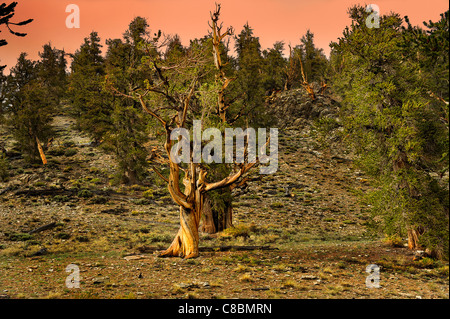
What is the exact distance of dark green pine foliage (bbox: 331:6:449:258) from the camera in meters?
10.0

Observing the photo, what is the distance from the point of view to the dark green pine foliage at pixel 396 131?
10.0 metres

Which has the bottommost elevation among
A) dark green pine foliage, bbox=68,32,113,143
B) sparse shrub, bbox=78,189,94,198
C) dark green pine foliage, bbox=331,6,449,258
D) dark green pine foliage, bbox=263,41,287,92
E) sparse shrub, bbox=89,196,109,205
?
sparse shrub, bbox=89,196,109,205

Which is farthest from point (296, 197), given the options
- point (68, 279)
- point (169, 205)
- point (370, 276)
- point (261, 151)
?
point (68, 279)

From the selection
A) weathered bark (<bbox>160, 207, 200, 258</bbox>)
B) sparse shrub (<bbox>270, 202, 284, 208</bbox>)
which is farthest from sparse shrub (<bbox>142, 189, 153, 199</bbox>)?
weathered bark (<bbox>160, 207, 200, 258</bbox>)

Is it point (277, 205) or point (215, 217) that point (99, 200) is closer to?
point (215, 217)

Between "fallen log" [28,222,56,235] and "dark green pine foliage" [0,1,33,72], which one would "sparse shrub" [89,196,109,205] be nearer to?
"fallen log" [28,222,56,235]

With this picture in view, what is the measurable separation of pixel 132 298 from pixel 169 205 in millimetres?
18482

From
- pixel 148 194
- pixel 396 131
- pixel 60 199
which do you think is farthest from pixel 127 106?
pixel 396 131

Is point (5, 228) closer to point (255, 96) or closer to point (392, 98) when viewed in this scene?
point (392, 98)

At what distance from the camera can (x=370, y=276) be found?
907 centimetres

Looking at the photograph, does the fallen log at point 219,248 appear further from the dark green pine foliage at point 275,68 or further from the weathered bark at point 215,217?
the dark green pine foliage at point 275,68

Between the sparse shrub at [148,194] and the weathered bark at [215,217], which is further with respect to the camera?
the sparse shrub at [148,194]

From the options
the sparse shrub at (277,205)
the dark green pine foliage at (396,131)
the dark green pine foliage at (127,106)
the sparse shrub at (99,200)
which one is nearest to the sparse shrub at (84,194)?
the sparse shrub at (99,200)
